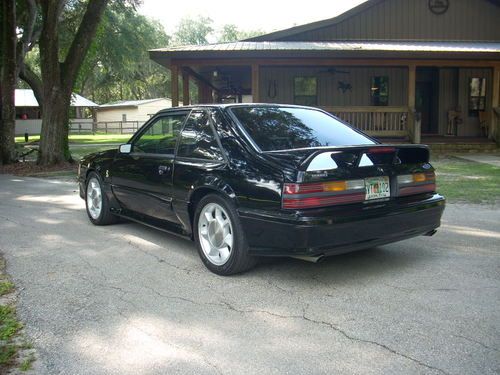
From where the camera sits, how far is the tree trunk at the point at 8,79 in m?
15.6

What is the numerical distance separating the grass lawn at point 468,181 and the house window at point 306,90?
22.3 feet

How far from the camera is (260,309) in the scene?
12.9ft

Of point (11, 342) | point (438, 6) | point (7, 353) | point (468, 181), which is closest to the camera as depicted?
point (7, 353)

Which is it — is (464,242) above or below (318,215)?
below

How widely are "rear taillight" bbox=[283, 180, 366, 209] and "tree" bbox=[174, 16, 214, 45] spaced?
2813 inches

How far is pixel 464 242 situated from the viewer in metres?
5.89

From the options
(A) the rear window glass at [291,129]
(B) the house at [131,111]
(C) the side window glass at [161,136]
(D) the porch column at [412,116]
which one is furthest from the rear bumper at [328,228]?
(B) the house at [131,111]

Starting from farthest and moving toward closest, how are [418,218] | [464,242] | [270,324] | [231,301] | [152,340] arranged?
1. [464,242]
2. [418,218]
3. [231,301]
4. [270,324]
5. [152,340]

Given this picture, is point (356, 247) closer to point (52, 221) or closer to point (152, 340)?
point (152, 340)

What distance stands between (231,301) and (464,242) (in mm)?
3137

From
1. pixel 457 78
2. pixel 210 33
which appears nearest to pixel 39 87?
pixel 457 78

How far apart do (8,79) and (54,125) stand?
2.41 metres

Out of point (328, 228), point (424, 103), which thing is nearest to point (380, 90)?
point (424, 103)

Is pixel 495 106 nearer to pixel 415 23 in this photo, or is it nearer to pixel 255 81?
pixel 415 23
